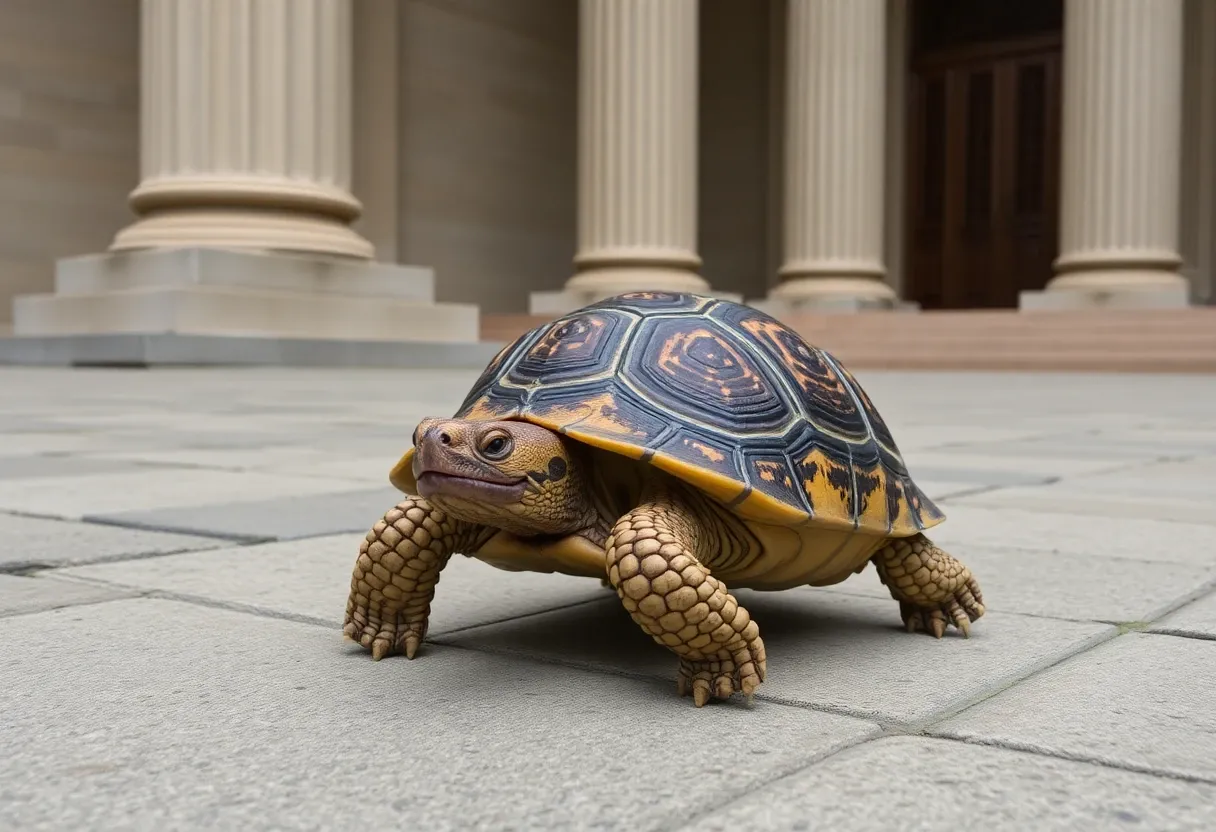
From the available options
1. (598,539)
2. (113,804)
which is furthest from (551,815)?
(598,539)

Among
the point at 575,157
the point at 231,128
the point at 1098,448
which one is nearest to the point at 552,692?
the point at 1098,448

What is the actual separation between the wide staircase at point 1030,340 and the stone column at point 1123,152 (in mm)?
1642

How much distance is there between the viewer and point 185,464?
16.9 ft

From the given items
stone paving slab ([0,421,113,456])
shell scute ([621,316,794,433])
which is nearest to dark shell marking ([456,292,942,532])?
shell scute ([621,316,794,433])

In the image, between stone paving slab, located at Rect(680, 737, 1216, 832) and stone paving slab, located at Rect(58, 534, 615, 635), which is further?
stone paving slab, located at Rect(58, 534, 615, 635)

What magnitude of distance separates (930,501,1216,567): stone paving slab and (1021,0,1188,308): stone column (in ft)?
58.0

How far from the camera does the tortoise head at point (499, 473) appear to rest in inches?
78.1

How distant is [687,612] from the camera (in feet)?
6.42

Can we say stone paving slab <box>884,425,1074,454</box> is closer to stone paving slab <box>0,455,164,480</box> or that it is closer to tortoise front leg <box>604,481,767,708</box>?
stone paving slab <box>0,455,164,480</box>

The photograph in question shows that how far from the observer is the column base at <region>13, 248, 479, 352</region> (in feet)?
45.2

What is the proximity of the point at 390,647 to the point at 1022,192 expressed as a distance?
28.1 metres

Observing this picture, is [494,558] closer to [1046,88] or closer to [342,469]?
[342,469]

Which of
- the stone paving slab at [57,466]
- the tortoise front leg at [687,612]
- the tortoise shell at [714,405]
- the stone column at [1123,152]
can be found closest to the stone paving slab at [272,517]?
the stone paving slab at [57,466]

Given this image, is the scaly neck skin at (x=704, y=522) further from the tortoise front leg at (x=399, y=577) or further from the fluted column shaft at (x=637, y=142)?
the fluted column shaft at (x=637, y=142)
